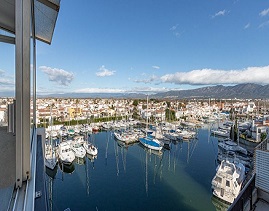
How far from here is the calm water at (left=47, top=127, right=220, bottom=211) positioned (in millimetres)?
6043

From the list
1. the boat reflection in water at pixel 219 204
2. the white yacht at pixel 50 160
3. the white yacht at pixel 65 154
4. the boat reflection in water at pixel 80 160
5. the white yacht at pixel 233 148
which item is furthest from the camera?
the white yacht at pixel 233 148

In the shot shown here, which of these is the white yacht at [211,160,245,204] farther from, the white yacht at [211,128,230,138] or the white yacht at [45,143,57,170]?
the white yacht at [211,128,230,138]

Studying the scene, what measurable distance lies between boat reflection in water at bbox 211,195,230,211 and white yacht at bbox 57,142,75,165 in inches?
251

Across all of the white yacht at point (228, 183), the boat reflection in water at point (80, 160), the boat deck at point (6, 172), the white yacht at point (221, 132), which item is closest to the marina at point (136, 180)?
the boat reflection in water at point (80, 160)

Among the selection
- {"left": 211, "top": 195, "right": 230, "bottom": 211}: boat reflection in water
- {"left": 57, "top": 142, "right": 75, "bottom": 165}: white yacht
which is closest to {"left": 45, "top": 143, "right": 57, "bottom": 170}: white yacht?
{"left": 57, "top": 142, "right": 75, "bottom": 165}: white yacht

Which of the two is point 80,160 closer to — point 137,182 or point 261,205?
point 137,182

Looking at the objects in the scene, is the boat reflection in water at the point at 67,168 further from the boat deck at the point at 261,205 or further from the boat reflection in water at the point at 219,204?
the boat deck at the point at 261,205

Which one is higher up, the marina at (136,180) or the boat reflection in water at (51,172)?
the boat reflection in water at (51,172)

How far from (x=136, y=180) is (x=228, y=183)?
3.50m

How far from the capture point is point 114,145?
12852mm

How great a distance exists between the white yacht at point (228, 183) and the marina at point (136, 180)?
1.58 feet

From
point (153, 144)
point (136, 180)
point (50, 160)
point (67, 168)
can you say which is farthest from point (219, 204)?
point (50, 160)

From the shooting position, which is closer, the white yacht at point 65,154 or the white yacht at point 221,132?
the white yacht at point 65,154

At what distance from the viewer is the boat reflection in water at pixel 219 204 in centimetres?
584
